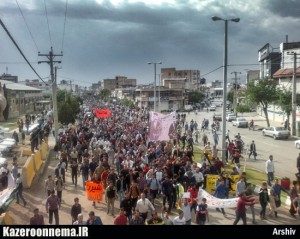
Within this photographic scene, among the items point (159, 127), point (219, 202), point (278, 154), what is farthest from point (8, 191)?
point (278, 154)

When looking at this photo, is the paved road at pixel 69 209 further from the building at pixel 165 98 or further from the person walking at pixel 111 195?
the building at pixel 165 98

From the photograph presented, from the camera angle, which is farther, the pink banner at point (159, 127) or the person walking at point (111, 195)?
the pink banner at point (159, 127)

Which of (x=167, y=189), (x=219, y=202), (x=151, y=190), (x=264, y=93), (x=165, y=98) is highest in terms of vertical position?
(x=264, y=93)

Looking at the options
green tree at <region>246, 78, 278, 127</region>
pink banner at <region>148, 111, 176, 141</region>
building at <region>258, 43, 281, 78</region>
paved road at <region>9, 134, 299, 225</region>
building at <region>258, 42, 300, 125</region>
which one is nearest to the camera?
paved road at <region>9, 134, 299, 225</region>

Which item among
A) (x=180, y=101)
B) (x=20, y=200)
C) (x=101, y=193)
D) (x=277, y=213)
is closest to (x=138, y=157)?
(x=101, y=193)

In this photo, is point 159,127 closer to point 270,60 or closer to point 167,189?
point 167,189

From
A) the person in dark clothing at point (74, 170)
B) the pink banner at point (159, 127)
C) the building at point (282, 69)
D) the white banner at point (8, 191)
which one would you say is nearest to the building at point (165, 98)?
the building at point (282, 69)

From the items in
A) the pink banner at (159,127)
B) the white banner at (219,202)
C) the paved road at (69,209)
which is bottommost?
the paved road at (69,209)

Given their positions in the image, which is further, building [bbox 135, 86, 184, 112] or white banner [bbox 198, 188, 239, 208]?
building [bbox 135, 86, 184, 112]

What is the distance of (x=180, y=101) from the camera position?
108 m

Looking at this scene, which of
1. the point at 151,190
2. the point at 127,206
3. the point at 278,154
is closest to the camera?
the point at 127,206

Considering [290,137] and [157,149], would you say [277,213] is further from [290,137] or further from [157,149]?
[290,137]

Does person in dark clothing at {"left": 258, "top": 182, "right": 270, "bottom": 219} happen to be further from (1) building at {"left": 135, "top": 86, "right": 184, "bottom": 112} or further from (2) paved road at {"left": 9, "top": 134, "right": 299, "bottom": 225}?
(1) building at {"left": 135, "top": 86, "right": 184, "bottom": 112}

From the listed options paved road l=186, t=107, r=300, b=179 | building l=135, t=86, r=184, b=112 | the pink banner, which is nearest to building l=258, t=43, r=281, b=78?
building l=135, t=86, r=184, b=112
